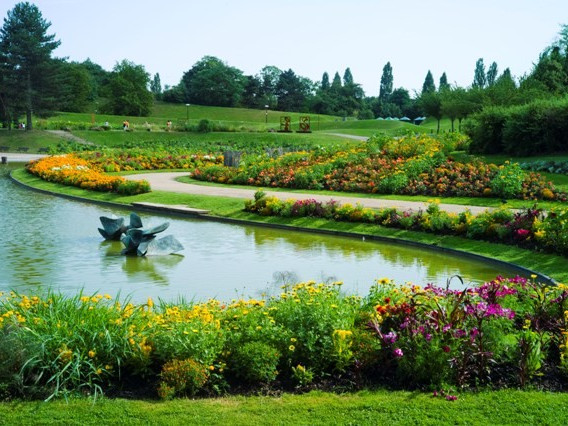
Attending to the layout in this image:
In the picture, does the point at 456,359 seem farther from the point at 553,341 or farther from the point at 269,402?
the point at 269,402

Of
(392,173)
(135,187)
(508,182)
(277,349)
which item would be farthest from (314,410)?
(135,187)

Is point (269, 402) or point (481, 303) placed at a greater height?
point (481, 303)

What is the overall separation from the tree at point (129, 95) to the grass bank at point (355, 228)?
59409 millimetres

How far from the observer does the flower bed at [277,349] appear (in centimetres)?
601

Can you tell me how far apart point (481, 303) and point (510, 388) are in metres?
0.97

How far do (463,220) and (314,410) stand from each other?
10.2m

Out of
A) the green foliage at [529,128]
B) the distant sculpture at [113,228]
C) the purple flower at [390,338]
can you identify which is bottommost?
the distant sculpture at [113,228]

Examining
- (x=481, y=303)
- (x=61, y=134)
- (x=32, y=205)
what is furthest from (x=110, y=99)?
(x=481, y=303)

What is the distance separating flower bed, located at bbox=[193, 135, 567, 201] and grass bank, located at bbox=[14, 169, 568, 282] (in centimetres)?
434

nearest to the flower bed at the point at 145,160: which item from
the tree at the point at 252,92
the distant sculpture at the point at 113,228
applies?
the distant sculpture at the point at 113,228

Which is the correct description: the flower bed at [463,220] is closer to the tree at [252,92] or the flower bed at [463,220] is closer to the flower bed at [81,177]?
the flower bed at [81,177]

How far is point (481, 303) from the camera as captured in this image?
6754 mm

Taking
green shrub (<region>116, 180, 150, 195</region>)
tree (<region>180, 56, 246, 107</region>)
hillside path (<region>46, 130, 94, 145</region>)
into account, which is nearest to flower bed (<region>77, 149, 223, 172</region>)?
green shrub (<region>116, 180, 150, 195</region>)

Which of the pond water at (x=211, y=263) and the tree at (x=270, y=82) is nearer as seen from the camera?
the pond water at (x=211, y=263)
